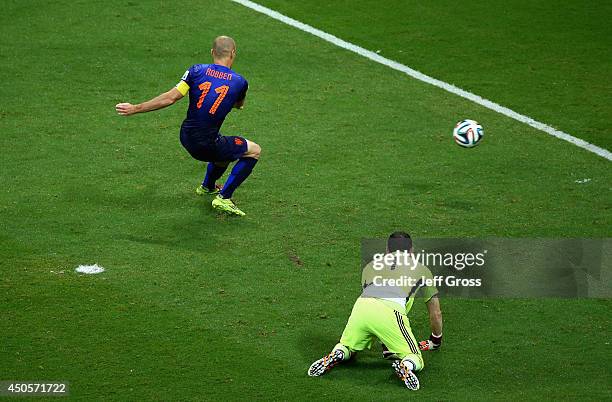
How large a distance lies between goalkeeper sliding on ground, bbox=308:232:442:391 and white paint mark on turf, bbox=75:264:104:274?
8.75 feet

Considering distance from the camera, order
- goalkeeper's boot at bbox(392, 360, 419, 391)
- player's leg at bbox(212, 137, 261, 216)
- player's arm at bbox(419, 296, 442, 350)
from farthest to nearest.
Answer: player's leg at bbox(212, 137, 261, 216), player's arm at bbox(419, 296, 442, 350), goalkeeper's boot at bbox(392, 360, 419, 391)

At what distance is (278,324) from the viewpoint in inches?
389

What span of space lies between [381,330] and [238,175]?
3.33 m

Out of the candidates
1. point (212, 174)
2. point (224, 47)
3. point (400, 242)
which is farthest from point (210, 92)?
point (400, 242)

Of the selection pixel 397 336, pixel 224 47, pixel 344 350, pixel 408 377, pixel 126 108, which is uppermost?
pixel 224 47

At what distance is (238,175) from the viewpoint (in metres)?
11.9

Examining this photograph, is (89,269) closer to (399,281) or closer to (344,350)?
(344,350)

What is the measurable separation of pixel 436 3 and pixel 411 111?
383 cm

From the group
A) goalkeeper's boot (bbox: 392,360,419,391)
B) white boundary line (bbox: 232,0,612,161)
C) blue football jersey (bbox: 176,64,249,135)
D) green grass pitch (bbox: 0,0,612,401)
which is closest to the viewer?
goalkeeper's boot (bbox: 392,360,419,391)

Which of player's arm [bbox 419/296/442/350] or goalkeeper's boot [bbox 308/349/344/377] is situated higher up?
player's arm [bbox 419/296/442/350]

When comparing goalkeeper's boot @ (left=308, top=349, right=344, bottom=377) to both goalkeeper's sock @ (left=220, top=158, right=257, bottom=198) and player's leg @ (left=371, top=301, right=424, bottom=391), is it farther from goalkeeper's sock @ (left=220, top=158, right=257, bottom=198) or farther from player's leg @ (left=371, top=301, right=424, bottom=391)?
goalkeeper's sock @ (left=220, top=158, right=257, bottom=198)

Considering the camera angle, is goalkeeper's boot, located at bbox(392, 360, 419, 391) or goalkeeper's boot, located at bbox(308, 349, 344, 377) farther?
goalkeeper's boot, located at bbox(308, 349, 344, 377)

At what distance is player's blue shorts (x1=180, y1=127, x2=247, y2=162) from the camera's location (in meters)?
11.7

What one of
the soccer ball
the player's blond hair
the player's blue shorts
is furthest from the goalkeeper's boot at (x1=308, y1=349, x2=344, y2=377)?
the soccer ball
